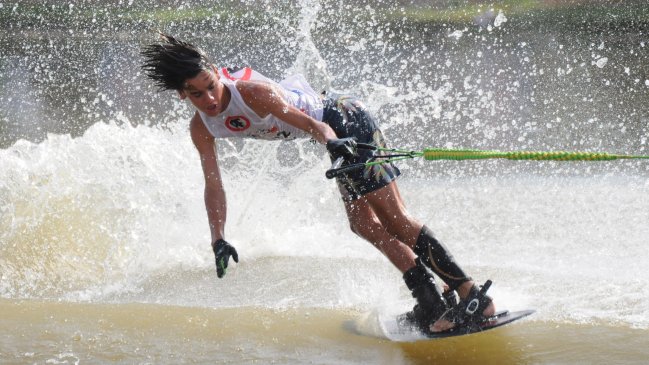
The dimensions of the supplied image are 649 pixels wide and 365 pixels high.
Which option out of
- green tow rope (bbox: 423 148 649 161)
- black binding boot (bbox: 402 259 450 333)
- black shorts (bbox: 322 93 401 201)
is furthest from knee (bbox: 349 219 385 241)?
green tow rope (bbox: 423 148 649 161)

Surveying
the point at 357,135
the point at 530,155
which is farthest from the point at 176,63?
the point at 530,155

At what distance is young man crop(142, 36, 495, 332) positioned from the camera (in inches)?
159

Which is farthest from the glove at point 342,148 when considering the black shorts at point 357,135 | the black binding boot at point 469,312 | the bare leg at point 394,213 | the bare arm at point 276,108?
the black binding boot at point 469,312

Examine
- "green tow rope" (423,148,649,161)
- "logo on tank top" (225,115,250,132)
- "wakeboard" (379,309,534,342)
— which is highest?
"logo on tank top" (225,115,250,132)

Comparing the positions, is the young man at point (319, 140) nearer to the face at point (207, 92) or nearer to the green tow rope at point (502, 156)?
the face at point (207, 92)

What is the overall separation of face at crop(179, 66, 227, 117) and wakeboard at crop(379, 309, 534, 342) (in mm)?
1393

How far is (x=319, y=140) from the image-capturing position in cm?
402

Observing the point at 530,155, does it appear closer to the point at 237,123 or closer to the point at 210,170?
the point at 237,123

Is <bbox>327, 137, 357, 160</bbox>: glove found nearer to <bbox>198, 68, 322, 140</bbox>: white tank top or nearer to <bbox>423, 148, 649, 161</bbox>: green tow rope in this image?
<bbox>423, 148, 649, 161</bbox>: green tow rope

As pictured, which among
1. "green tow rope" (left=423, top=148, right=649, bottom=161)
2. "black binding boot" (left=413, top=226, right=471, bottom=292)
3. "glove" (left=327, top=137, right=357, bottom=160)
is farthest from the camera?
"black binding boot" (left=413, top=226, right=471, bottom=292)

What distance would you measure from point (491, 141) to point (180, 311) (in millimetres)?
6693

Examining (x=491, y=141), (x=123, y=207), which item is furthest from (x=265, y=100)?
(x=491, y=141)

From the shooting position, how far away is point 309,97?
180 inches

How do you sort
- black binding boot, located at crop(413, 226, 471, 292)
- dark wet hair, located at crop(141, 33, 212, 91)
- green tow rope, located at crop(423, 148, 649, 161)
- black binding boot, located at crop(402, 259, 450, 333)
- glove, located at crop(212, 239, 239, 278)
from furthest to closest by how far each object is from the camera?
1. black binding boot, located at crop(413, 226, 471, 292)
2. black binding boot, located at crop(402, 259, 450, 333)
3. dark wet hair, located at crop(141, 33, 212, 91)
4. glove, located at crop(212, 239, 239, 278)
5. green tow rope, located at crop(423, 148, 649, 161)
